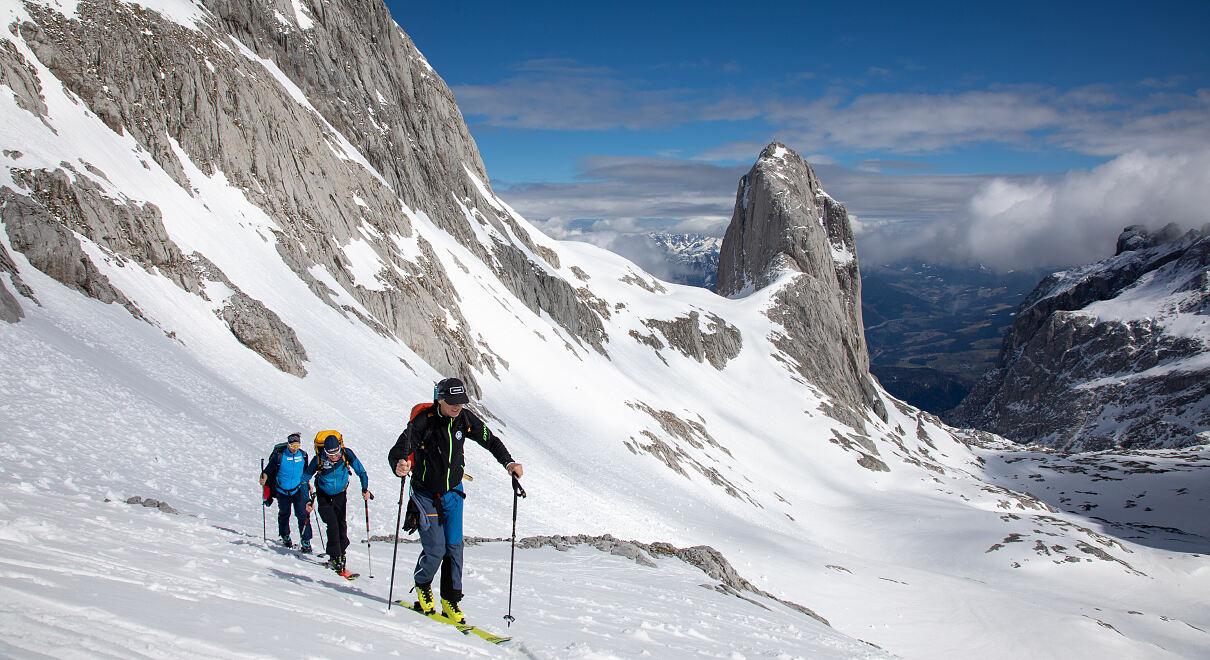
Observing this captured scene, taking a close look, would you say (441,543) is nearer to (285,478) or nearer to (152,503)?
(285,478)

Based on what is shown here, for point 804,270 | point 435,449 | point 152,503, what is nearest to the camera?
point 435,449

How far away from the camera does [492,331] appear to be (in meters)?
57.3

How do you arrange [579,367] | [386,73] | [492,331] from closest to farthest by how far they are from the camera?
[492,331]
[579,367]
[386,73]

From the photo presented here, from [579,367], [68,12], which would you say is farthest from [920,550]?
[68,12]

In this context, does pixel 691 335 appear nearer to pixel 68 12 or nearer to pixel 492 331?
pixel 492 331

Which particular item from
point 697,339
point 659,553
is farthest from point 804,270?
point 659,553

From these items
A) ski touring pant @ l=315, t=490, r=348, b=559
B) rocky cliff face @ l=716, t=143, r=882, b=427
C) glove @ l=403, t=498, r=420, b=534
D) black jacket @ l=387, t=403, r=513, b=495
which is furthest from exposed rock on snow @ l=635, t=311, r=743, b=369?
glove @ l=403, t=498, r=420, b=534

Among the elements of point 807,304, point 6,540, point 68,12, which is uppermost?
point 807,304

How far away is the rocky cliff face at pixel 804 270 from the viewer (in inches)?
4729

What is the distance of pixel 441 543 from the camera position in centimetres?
898

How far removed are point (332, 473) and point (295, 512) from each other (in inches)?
49.9

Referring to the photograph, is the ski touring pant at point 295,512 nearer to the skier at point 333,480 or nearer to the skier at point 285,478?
the skier at point 285,478

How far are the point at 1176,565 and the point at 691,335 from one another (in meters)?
58.4

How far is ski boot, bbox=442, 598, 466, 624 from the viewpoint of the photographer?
345 inches
